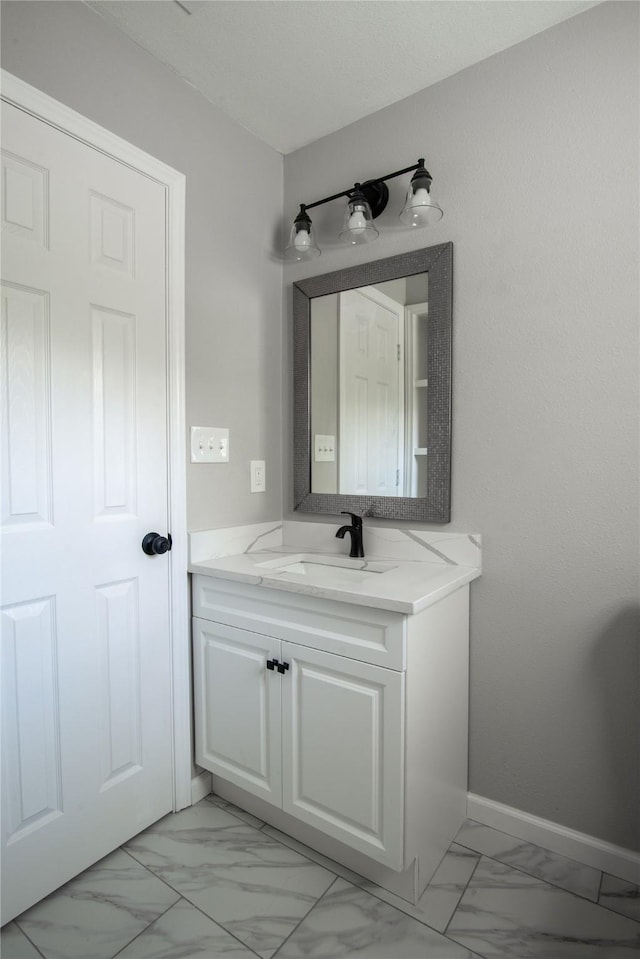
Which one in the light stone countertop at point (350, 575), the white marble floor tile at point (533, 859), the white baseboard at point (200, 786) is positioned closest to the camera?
the light stone countertop at point (350, 575)

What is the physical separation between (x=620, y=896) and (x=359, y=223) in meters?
2.11

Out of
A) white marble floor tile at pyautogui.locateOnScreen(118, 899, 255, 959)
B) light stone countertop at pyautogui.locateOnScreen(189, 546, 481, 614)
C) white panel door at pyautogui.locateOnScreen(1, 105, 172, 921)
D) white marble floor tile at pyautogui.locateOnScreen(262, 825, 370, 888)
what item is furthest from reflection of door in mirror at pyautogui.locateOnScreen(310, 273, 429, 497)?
white marble floor tile at pyautogui.locateOnScreen(118, 899, 255, 959)

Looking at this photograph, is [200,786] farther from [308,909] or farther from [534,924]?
[534,924]

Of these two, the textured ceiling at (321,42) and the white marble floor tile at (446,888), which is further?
the textured ceiling at (321,42)

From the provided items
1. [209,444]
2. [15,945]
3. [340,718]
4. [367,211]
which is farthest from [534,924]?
[367,211]

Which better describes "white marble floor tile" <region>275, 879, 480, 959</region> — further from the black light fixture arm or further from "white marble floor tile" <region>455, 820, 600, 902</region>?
the black light fixture arm

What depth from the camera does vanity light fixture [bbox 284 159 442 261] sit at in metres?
1.59

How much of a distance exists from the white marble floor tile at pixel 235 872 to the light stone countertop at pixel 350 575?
801 mm

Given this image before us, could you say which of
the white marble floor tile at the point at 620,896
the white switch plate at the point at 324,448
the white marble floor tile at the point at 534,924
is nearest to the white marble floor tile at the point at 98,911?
the white marble floor tile at the point at 534,924

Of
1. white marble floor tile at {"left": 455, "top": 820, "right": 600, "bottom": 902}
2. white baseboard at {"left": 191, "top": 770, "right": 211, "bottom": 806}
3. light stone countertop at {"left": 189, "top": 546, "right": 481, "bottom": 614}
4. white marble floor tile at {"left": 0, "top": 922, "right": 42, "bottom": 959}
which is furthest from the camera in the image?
white baseboard at {"left": 191, "top": 770, "right": 211, "bottom": 806}

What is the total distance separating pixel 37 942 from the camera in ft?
4.05

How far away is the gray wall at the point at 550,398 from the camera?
4.65 ft

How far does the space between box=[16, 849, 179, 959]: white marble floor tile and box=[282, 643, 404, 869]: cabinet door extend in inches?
16.6

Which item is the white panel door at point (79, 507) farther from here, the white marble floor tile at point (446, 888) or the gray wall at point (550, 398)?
the gray wall at point (550, 398)
